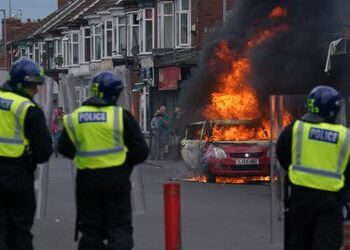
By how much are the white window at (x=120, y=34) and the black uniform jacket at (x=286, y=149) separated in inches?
1702

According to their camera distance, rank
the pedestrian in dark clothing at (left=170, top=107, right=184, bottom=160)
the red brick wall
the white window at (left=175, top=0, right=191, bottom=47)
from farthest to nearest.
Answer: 1. the red brick wall
2. the white window at (left=175, top=0, right=191, bottom=47)
3. the pedestrian in dark clothing at (left=170, top=107, right=184, bottom=160)

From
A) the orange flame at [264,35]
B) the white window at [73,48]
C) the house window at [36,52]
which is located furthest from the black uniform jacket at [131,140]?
the house window at [36,52]

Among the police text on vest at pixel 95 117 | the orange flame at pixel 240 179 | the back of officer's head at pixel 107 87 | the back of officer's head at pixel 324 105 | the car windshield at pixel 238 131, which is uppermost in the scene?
the back of officer's head at pixel 107 87

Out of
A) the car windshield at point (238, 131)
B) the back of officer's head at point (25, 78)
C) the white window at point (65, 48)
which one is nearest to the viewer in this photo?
the back of officer's head at point (25, 78)

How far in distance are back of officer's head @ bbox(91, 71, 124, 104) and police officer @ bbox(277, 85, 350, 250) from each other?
147cm

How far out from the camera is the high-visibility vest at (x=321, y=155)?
766 centimetres

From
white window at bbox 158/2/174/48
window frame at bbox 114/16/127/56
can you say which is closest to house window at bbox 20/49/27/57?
window frame at bbox 114/16/127/56

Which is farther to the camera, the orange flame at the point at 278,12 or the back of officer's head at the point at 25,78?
the orange flame at the point at 278,12

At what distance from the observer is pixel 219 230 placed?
43.1ft

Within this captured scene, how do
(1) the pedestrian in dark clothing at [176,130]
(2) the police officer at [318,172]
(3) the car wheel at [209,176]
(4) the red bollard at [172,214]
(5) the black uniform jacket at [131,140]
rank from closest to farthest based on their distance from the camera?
(2) the police officer at [318,172]
(5) the black uniform jacket at [131,140]
(4) the red bollard at [172,214]
(3) the car wheel at [209,176]
(1) the pedestrian in dark clothing at [176,130]

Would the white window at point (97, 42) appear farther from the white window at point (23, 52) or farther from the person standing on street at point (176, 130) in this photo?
the person standing on street at point (176, 130)

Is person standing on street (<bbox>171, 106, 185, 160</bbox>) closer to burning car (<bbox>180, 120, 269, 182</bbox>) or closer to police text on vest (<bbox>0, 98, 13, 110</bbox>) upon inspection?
burning car (<bbox>180, 120, 269, 182</bbox>)

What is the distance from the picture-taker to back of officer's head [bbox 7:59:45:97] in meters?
7.97

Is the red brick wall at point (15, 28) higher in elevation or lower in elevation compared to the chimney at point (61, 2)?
lower
